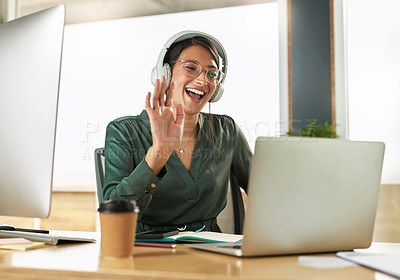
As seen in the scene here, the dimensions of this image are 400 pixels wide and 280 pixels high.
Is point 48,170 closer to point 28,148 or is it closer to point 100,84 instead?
point 28,148

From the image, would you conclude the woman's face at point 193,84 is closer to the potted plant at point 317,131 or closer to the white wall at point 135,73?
the potted plant at point 317,131

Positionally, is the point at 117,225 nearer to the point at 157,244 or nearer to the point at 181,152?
the point at 157,244

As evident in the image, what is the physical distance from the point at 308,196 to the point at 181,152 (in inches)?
33.4

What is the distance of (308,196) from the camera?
73 cm

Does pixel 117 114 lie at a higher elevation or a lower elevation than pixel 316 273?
higher

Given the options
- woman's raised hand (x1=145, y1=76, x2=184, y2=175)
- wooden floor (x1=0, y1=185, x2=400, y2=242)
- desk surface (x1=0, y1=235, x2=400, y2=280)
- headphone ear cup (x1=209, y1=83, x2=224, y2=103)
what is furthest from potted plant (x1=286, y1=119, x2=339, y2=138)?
desk surface (x1=0, y1=235, x2=400, y2=280)

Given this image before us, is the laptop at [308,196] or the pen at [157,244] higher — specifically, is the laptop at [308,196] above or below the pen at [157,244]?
above

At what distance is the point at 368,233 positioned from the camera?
83 cm

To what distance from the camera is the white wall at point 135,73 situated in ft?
11.4

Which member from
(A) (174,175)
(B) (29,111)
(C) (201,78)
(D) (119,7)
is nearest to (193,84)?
(C) (201,78)

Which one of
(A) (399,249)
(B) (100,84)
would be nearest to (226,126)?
(A) (399,249)

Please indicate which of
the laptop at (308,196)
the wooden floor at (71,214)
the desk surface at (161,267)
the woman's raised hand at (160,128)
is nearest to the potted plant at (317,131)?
the wooden floor at (71,214)

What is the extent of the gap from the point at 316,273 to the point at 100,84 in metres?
3.47

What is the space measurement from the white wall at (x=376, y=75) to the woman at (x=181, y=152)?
182 cm
